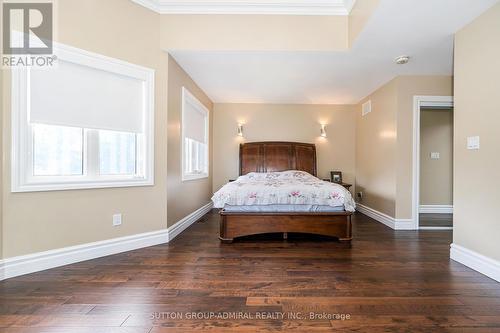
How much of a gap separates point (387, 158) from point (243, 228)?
9.05 feet

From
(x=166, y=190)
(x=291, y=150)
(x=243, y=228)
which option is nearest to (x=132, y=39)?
(x=166, y=190)

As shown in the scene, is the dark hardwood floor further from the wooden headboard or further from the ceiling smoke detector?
the wooden headboard

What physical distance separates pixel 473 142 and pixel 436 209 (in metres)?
3.38

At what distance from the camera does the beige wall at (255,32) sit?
9.73 feet

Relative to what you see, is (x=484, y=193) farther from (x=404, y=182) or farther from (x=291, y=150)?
(x=291, y=150)

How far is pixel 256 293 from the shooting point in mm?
1865

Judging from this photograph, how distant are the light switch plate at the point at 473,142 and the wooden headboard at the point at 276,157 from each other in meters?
3.02

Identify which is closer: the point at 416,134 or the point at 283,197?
the point at 283,197

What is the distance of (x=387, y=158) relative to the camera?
4.08 metres

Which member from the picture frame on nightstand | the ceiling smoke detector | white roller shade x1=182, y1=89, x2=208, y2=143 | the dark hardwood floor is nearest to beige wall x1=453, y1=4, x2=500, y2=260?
the dark hardwood floor

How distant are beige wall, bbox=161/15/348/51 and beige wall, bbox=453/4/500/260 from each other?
124 cm

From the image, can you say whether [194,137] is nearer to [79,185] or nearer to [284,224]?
[79,185]

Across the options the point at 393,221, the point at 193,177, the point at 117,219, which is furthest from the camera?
the point at 193,177

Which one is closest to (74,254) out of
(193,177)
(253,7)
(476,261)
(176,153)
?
(176,153)
